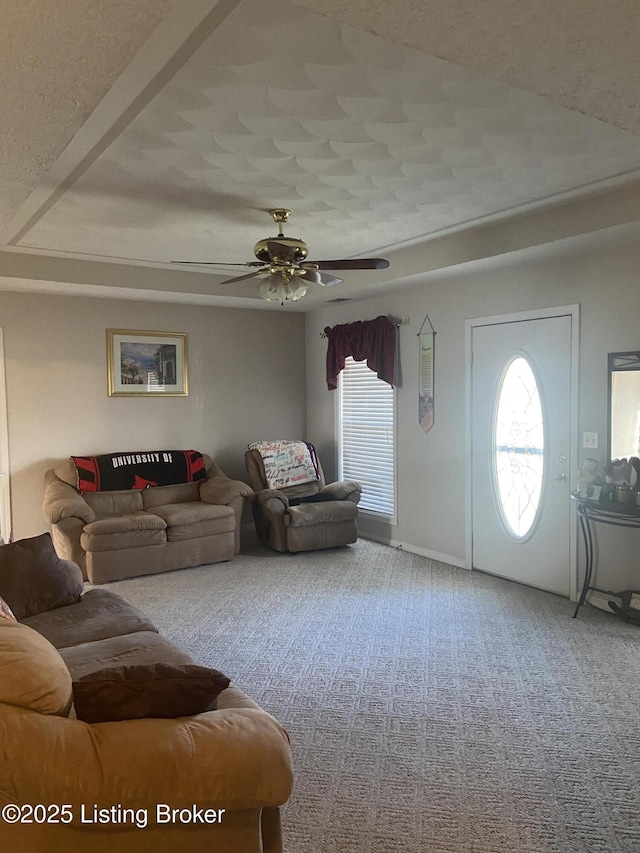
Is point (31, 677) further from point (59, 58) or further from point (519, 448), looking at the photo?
point (519, 448)

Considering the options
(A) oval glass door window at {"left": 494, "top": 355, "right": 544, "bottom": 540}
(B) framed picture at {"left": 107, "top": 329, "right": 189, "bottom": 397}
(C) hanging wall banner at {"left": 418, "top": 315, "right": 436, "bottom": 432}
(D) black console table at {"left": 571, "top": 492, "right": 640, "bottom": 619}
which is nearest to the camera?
(D) black console table at {"left": 571, "top": 492, "right": 640, "bottom": 619}

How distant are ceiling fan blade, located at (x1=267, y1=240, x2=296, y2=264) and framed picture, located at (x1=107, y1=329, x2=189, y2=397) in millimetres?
2779

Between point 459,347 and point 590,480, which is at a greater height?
point 459,347

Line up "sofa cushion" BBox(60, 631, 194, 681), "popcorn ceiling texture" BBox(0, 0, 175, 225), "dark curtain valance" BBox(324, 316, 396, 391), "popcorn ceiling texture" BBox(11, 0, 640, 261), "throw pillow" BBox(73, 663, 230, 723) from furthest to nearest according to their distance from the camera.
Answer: "dark curtain valance" BBox(324, 316, 396, 391) < "sofa cushion" BBox(60, 631, 194, 681) < "popcorn ceiling texture" BBox(11, 0, 640, 261) < "throw pillow" BBox(73, 663, 230, 723) < "popcorn ceiling texture" BBox(0, 0, 175, 225)

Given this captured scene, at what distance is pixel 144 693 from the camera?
1769 mm

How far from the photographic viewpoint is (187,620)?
4.24 meters

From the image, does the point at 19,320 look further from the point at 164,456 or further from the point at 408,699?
the point at 408,699

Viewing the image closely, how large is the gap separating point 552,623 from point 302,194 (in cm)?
314

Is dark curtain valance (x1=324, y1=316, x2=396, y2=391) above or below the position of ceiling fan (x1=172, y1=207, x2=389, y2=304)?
below

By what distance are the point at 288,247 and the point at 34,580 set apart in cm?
239

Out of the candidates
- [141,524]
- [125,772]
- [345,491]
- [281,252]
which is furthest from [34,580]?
[345,491]

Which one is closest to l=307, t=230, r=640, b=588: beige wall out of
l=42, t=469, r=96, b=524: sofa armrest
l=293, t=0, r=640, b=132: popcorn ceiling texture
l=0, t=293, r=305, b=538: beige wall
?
l=0, t=293, r=305, b=538: beige wall

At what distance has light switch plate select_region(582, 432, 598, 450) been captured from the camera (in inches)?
172

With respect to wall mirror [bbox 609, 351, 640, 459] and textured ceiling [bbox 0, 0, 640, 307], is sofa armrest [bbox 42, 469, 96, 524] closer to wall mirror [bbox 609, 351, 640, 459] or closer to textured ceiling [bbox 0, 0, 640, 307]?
textured ceiling [bbox 0, 0, 640, 307]
